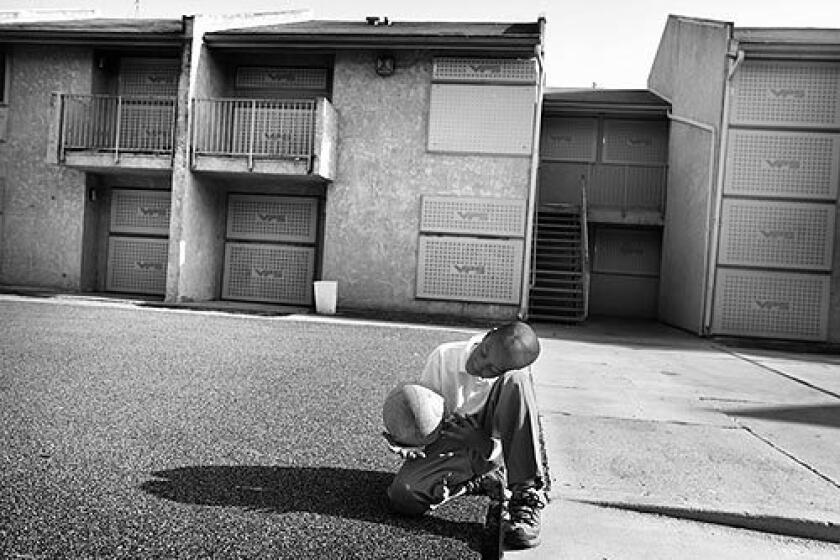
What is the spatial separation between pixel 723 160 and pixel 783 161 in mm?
1221

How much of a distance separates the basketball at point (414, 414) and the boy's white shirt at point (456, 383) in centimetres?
11

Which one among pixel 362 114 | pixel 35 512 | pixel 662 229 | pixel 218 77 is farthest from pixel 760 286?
pixel 35 512

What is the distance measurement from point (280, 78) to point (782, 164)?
1141 centimetres

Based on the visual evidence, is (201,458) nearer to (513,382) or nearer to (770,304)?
(513,382)

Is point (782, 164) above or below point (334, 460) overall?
above

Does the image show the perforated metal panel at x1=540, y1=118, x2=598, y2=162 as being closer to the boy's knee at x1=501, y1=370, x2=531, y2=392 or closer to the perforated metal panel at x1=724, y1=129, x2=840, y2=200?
the perforated metal panel at x1=724, y1=129, x2=840, y2=200

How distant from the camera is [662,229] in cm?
1850

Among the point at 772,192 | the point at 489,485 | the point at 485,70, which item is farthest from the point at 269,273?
the point at 489,485

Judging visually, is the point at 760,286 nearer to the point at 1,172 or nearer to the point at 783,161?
the point at 783,161

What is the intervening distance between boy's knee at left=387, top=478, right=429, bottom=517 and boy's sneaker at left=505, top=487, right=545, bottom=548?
40 cm

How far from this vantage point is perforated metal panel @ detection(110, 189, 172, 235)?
55.5 feet

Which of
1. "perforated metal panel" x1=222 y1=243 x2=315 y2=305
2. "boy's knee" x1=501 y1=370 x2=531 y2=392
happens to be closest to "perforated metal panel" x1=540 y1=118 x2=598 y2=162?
"perforated metal panel" x1=222 y1=243 x2=315 y2=305

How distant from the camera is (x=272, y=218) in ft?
55.1

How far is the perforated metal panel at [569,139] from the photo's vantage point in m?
18.7
